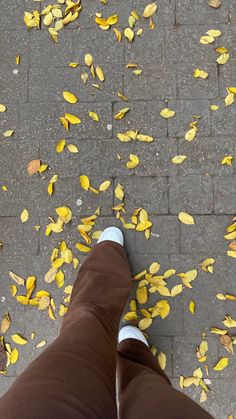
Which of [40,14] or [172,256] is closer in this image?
[172,256]

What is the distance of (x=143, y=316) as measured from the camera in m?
2.63

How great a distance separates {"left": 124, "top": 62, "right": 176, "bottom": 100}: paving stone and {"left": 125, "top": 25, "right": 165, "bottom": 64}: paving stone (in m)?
0.04

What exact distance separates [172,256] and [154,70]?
111cm

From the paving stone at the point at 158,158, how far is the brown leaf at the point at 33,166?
0.59 metres

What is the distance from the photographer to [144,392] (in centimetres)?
176

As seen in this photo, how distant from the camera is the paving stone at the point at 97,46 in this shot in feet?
9.02

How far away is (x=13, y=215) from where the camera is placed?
108 inches

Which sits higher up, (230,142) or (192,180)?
(230,142)

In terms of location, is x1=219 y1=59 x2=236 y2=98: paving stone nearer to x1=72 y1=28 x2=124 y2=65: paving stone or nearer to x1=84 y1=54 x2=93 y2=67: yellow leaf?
x1=72 y1=28 x2=124 y2=65: paving stone

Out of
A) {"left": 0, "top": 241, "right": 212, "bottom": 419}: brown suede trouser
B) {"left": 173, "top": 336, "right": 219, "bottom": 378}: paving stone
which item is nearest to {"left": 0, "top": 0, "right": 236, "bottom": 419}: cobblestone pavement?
{"left": 173, "top": 336, "right": 219, "bottom": 378}: paving stone

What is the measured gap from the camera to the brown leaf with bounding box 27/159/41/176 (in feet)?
8.98

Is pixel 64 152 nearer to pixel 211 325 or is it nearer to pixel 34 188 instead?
pixel 34 188

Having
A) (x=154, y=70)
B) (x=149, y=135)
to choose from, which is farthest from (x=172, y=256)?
(x=154, y=70)

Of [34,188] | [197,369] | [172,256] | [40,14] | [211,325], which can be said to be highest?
[40,14]
